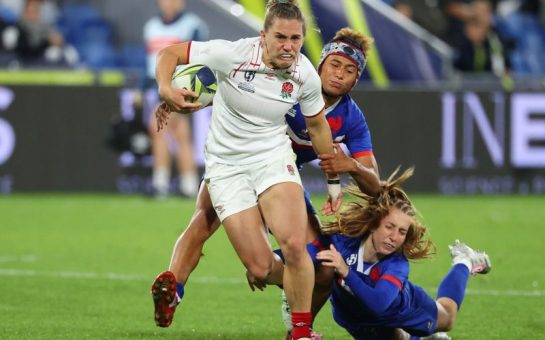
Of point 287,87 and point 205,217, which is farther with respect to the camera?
point 205,217

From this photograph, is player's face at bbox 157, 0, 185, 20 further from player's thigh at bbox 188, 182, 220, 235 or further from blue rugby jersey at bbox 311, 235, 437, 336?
blue rugby jersey at bbox 311, 235, 437, 336

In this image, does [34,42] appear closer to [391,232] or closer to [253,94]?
[253,94]

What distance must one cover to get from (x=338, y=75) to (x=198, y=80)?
0.86 meters

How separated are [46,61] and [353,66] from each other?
1111 cm

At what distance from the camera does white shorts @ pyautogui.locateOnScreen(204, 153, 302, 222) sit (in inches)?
268

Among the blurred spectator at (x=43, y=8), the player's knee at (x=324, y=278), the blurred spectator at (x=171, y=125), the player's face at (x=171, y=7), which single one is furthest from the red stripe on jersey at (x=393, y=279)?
the blurred spectator at (x=43, y=8)

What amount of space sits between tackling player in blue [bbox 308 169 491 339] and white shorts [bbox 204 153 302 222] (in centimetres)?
51

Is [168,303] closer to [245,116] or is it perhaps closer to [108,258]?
[245,116]

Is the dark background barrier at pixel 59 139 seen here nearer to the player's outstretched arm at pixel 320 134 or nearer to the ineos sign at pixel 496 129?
the ineos sign at pixel 496 129

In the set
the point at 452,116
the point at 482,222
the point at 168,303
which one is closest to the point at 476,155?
the point at 452,116

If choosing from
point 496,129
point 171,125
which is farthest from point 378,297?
point 496,129

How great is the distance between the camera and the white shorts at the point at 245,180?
681cm

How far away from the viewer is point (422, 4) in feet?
66.9

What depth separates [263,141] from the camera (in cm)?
690
